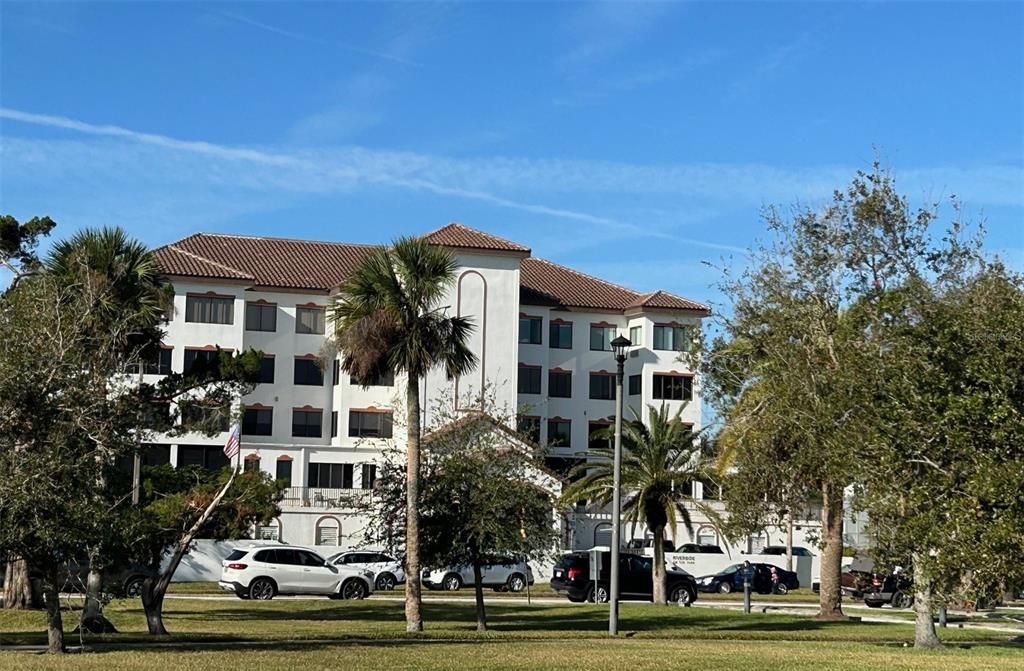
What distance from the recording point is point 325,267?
77.1 meters

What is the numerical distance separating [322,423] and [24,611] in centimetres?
4075

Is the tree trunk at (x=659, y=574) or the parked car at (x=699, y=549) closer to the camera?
the tree trunk at (x=659, y=574)

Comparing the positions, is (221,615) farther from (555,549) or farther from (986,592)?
(986,592)

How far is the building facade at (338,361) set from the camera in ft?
230

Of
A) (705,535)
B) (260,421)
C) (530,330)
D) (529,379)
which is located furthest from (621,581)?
(530,330)

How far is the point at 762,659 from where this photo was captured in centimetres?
2300

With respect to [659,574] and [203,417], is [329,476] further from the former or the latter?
[203,417]

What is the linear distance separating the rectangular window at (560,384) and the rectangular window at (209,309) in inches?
768

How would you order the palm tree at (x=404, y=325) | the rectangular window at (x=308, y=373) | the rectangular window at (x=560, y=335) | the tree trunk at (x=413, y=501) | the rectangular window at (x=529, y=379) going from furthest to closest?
the rectangular window at (x=560, y=335), the rectangular window at (x=529, y=379), the rectangular window at (x=308, y=373), the tree trunk at (x=413, y=501), the palm tree at (x=404, y=325)

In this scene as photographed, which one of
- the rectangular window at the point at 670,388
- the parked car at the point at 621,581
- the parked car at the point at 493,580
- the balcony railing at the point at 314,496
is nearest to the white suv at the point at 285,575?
the parked car at the point at 621,581

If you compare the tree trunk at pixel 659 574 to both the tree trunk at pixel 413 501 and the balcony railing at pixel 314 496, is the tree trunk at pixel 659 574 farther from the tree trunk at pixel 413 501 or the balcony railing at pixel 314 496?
the balcony railing at pixel 314 496

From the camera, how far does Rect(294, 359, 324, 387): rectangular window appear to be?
2928 inches

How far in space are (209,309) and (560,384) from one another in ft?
70.1

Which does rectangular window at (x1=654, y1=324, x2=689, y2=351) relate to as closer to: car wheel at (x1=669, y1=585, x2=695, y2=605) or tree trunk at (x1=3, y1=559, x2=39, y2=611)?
car wheel at (x1=669, y1=585, x2=695, y2=605)
